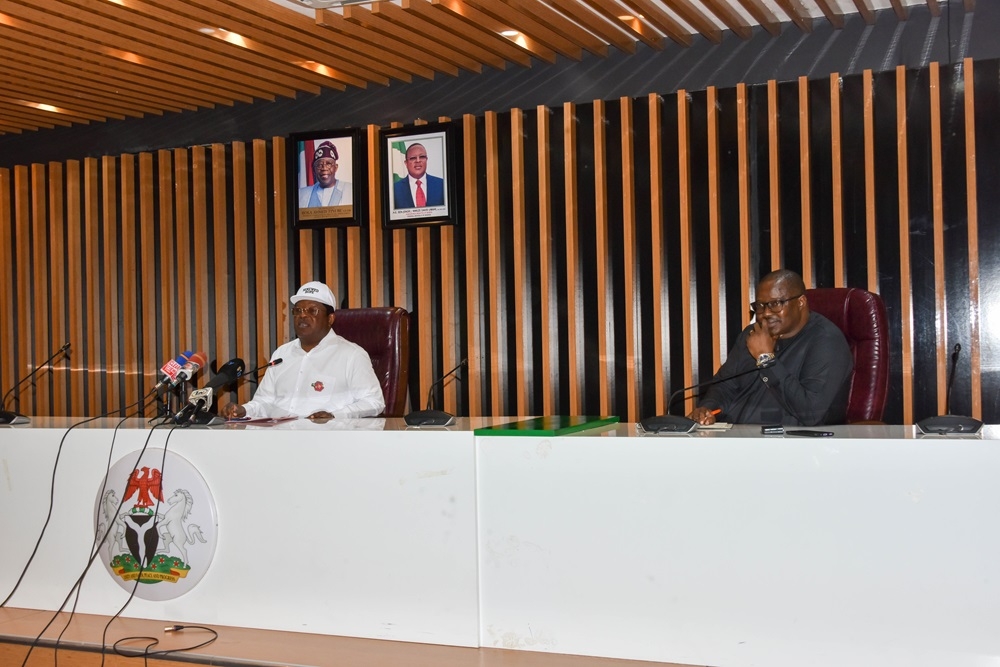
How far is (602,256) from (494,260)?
64 cm

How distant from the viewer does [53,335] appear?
23.2 ft

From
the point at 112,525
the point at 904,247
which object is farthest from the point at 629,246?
the point at 112,525

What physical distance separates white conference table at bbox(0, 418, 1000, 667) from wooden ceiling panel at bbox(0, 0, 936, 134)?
7.38ft

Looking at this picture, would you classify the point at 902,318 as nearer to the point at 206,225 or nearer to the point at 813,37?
the point at 813,37

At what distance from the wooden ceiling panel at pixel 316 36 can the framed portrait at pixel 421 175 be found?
357 mm

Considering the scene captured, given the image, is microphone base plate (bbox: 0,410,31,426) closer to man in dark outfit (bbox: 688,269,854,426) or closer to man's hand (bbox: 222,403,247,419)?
man's hand (bbox: 222,403,247,419)

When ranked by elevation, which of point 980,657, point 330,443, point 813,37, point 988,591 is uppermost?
point 813,37

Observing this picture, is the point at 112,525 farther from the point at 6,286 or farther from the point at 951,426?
the point at 6,286

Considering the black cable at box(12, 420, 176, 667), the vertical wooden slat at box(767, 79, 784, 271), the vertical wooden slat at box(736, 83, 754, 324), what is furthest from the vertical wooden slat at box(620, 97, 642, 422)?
the black cable at box(12, 420, 176, 667)

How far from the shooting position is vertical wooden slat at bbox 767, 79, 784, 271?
16.9ft

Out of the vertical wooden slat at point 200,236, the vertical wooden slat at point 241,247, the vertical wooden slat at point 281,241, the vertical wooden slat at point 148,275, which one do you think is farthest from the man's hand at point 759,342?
the vertical wooden slat at point 148,275

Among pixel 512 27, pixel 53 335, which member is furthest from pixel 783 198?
pixel 53 335

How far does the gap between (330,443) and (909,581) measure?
138 cm

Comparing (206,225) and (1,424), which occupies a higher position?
(206,225)
